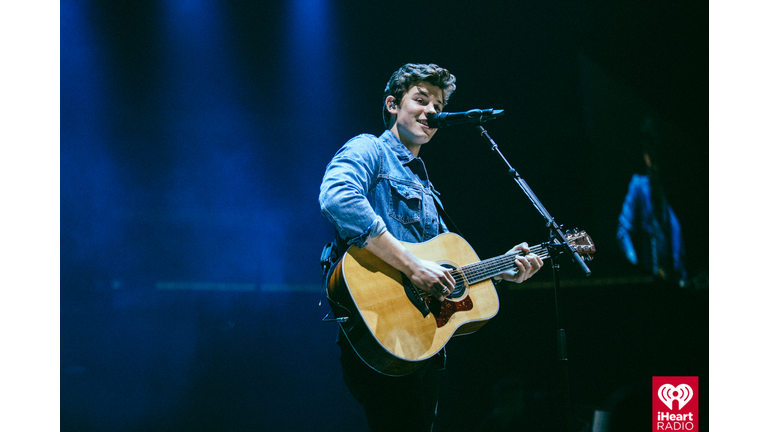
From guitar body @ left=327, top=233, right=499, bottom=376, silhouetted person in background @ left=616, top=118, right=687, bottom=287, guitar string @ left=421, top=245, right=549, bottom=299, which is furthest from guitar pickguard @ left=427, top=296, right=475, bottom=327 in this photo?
silhouetted person in background @ left=616, top=118, right=687, bottom=287

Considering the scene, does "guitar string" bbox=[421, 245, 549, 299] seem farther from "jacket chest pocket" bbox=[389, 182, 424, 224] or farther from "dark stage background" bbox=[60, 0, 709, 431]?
"dark stage background" bbox=[60, 0, 709, 431]

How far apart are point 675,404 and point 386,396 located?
1816 mm

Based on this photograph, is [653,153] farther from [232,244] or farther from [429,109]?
[232,244]

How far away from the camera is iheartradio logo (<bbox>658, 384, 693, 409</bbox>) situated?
2.53m

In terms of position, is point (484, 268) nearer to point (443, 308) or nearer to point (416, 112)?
point (443, 308)

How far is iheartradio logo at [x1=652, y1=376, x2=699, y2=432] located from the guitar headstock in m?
0.93

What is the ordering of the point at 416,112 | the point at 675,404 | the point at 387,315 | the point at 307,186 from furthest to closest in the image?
the point at 307,186 < the point at 675,404 < the point at 416,112 < the point at 387,315

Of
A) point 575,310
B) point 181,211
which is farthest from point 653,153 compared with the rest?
point 181,211

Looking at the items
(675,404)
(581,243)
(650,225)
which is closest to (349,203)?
(581,243)

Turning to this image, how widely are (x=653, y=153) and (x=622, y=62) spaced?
0.66m

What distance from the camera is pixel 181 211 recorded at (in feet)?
9.41

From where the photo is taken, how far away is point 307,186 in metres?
3.09

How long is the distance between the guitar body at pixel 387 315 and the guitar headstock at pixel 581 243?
69 cm

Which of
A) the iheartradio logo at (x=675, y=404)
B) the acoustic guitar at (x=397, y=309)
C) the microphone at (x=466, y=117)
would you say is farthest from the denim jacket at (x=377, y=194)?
the iheartradio logo at (x=675, y=404)
